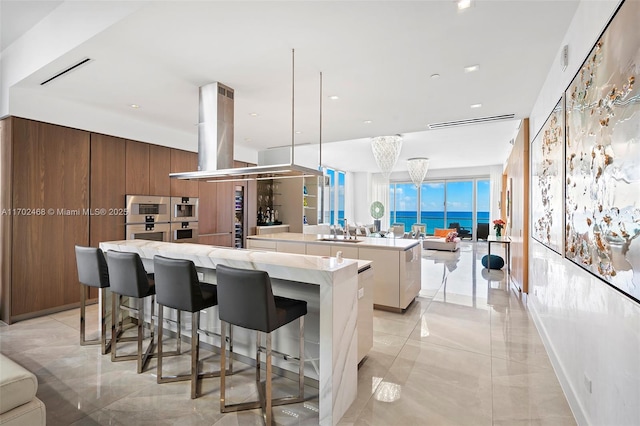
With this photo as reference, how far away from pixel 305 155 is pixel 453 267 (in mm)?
4286

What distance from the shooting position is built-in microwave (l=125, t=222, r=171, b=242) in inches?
180

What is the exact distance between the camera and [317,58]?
2.72 metres

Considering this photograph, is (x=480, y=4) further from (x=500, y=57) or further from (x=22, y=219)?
(x=22, y=219)

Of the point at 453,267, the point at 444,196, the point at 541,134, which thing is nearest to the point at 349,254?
the point at 541,134

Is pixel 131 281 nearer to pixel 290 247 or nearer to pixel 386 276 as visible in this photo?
pixel 290 247

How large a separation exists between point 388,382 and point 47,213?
4.29 meters

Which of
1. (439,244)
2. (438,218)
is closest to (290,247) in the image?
(439,244)

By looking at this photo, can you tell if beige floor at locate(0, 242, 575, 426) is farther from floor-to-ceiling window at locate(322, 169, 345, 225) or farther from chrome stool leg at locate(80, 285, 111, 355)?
floor-to-ceiling window at locate(322, 169, 345, 225)

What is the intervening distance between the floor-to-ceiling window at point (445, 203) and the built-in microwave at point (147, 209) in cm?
1012

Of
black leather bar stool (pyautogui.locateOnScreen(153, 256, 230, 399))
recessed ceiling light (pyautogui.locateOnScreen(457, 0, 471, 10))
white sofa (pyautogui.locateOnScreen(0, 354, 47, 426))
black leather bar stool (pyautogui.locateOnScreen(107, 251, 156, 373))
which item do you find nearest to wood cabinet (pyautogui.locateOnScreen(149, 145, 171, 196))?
black leather bar stool (pyautogui.locateOnScreen(107, 251, 156, 373))

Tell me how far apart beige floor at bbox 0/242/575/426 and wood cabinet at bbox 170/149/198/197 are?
2.31 meters

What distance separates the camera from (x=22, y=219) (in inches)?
142

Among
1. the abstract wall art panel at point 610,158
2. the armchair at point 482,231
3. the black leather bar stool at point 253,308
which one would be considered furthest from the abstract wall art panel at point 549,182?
the armchair at point 482,231

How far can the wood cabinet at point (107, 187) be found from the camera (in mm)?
4199
